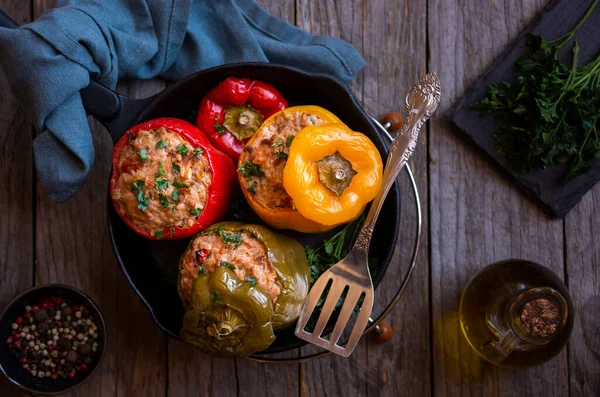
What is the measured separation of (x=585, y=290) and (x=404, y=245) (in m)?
0.82

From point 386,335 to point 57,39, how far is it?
1707mm

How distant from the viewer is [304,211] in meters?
1.84

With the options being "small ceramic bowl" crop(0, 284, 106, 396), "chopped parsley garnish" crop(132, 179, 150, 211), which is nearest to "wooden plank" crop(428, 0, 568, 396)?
"chopped parsley garnish" crop(132, 179, 150, 211)

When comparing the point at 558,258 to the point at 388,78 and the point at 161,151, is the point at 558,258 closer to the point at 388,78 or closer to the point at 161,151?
the point at 388,78

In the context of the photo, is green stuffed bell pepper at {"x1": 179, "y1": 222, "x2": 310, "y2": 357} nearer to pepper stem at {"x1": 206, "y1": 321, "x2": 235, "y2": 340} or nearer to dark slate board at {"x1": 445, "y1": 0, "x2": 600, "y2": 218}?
pepper stem at {"x1": 206, "y1": 321, "x2": 235, "y2": 340}

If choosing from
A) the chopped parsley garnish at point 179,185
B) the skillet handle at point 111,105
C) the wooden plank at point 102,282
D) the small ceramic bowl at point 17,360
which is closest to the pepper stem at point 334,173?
the chopped parsley garnish at point 179,185

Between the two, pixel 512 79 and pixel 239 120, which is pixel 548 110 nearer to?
pixel 512 79

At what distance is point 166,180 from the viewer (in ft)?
6.45

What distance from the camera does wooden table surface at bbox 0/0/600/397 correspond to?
2.42m

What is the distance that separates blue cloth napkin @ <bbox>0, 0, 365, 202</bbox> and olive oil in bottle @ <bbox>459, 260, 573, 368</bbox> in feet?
3.40

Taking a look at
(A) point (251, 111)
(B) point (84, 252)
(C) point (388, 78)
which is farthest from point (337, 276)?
(B) point (84, 252)

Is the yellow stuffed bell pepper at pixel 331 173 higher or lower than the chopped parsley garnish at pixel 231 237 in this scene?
higher

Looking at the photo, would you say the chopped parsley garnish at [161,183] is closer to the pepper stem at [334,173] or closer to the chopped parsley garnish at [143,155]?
the chopped parsley garnish at [143,155]

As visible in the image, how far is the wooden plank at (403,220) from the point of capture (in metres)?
2.44
